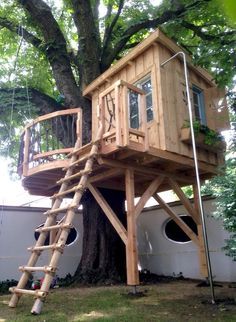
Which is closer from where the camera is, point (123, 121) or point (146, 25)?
point (123, 121)

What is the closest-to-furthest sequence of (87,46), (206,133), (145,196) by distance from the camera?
(145,196) < (206,133) < (87,46)

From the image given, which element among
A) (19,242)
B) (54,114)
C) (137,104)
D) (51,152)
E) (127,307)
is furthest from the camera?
(19,242)

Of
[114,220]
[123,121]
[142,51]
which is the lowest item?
[114,220]

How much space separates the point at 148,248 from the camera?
9703 millimetres

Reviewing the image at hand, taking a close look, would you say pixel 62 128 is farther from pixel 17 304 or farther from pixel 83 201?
pixel 17 304

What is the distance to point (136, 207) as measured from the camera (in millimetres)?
5980

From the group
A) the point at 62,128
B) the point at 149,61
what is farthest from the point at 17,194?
the point at 149,61

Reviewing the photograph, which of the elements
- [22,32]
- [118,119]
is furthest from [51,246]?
[22,32]

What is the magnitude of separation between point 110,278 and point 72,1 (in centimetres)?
732

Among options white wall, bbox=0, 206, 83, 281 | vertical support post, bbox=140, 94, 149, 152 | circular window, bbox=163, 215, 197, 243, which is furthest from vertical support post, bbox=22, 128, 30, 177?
circular window, bbox=163, 215, 197, 243

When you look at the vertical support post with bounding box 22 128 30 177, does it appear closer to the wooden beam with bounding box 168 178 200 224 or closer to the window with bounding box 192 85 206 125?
the wooden beam with bounding box 168 178 200 224

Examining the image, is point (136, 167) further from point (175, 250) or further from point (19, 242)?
point (19, 242)

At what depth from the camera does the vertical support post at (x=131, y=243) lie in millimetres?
5512

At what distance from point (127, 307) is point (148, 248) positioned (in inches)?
202
